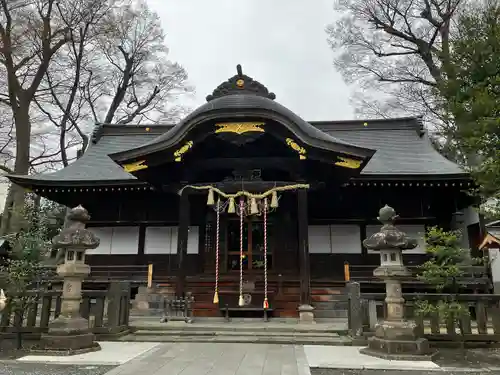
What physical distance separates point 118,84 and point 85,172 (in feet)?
46.6

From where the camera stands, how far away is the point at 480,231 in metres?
12.3

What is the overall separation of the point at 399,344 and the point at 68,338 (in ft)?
17.8

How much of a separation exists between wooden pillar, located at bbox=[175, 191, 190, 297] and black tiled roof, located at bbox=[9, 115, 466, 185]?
2.74m

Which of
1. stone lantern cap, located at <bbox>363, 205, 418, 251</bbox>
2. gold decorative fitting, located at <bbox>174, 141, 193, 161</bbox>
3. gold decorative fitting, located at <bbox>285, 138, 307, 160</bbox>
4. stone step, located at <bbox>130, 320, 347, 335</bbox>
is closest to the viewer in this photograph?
stone lantern cap, located at <bbox>363, 205, 418, 251</bbox>

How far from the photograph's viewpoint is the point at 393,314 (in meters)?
6.36

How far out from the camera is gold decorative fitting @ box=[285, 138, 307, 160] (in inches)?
372

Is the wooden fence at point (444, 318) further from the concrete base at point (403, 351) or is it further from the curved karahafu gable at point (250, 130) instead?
the curved karahafu gable at point (250, 130)

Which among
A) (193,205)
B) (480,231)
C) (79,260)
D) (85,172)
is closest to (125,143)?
(85,172)

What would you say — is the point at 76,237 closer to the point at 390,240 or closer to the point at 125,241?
the point at 390,240

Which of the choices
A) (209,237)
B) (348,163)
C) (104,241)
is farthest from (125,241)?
(348,163)

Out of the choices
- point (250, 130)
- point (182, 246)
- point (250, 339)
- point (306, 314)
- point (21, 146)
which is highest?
point (21, 146)

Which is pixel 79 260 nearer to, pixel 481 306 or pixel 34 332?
pixel 34 332

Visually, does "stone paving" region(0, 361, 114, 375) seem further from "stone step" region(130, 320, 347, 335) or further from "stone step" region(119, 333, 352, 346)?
"stone step" region(130, 320, 347, 335)

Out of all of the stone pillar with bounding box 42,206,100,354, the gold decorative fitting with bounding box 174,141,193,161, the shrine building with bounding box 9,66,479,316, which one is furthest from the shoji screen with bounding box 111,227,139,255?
the stone pillar with bounding box 42,206,100,354
